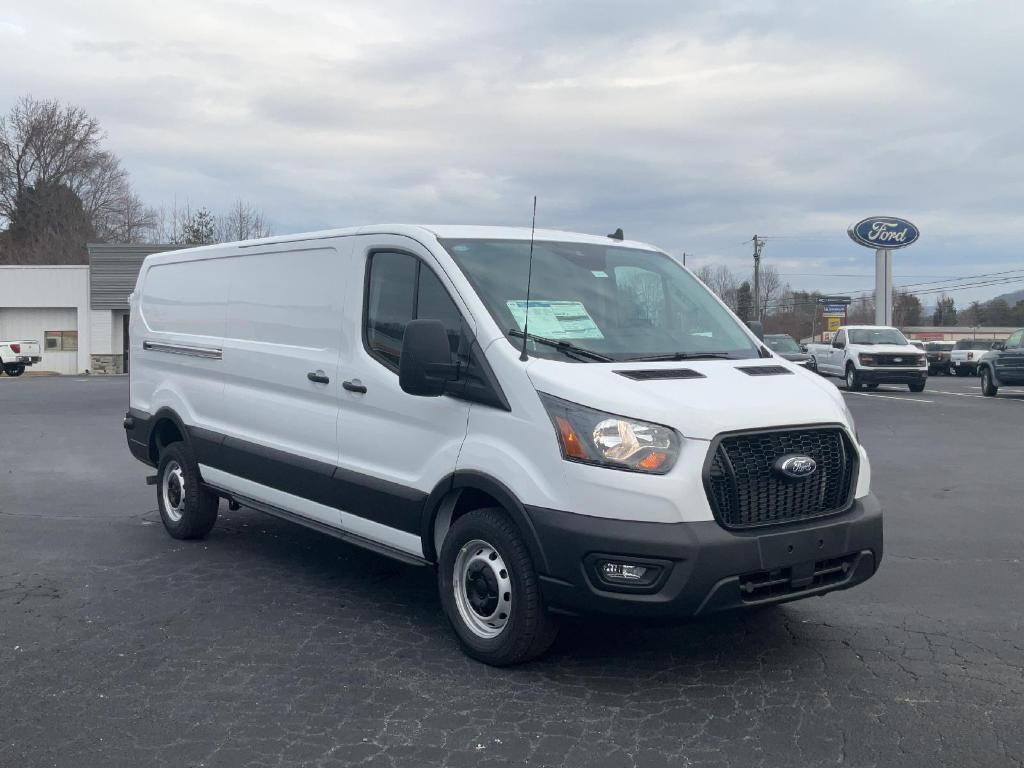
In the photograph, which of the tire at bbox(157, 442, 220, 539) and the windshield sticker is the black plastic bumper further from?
the tire at bbox(157, 442, 220, 539)

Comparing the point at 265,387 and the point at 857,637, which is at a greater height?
the point at 265,387

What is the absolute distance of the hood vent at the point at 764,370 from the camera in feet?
16.3

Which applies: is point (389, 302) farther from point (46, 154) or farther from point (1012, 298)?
point (1012, 298)

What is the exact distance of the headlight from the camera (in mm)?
4312

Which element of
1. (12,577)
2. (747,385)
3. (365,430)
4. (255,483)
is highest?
(747,385)

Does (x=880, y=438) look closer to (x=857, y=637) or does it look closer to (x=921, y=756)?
(x=857, y=637)

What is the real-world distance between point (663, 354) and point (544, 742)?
6.70 ft

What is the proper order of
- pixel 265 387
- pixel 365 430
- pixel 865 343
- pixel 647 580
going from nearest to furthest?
pixel 647 580 < pixel 365 430 < pixel 265 387 < pixel 865 343

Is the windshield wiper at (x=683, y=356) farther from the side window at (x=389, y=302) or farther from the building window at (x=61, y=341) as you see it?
the building window at (x=61, y=341)

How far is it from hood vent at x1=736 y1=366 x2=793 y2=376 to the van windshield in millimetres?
275

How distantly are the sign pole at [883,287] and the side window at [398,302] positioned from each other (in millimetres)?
41888

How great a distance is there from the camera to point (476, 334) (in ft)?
16.2

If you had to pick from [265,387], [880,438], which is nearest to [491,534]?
[265,387]

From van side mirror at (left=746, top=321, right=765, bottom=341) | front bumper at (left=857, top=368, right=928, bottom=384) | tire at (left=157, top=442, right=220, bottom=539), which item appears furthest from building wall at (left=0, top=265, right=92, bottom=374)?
van side mirror at (left=746, top=321, right=765, bottom=341)
